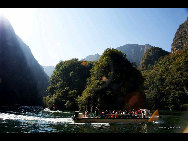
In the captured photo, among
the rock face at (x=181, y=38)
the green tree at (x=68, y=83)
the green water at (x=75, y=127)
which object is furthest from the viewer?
the rock face at (x=181, y=38)

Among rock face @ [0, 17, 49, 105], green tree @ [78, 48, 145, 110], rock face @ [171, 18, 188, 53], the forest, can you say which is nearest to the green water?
green tree @ [78, 48, 145, 110]

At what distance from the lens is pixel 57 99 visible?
83812mm

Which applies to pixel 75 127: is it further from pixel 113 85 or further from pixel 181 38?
pixel 181 38

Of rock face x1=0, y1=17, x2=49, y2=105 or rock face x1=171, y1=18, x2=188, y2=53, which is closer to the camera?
rock face x1=0, y1=17, x2=49, y2=105

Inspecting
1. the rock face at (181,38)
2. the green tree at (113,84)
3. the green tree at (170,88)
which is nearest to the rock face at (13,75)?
the green tree at (113,84)

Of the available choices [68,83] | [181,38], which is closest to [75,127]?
[68,83]

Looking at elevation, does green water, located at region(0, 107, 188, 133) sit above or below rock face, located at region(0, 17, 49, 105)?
below

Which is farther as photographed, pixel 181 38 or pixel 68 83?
pixel 181 38

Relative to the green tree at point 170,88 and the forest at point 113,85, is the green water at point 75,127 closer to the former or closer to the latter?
Answer: the forest at point 113,85

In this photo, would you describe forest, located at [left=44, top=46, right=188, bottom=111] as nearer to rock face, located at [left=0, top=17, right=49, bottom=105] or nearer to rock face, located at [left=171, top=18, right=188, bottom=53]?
rock face, located at [left=0, top=17, right=49, bottom=105]

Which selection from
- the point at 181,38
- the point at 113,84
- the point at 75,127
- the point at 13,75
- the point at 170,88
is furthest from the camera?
the point at 181,38

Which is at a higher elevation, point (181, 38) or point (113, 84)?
point (181, 38)
